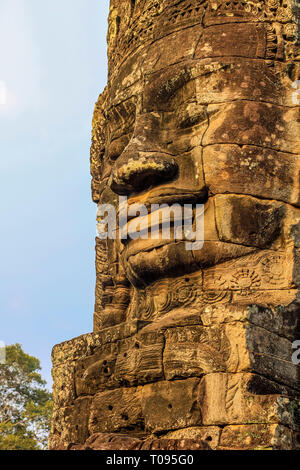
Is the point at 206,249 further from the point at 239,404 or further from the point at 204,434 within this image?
the point at 204,434

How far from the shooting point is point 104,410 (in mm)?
7203

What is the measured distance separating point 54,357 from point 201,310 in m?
2.74

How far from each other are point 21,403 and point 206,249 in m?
16.6

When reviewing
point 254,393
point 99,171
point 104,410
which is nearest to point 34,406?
point 99,171

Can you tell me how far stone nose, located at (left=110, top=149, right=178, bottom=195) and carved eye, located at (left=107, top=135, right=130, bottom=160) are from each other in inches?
39.1

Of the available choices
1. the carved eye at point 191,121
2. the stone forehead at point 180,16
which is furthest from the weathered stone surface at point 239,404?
the stone forehead at point 180,16

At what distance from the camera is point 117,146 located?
853cm

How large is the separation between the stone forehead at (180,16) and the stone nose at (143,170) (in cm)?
151

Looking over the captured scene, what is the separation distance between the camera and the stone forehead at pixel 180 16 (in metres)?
7.75

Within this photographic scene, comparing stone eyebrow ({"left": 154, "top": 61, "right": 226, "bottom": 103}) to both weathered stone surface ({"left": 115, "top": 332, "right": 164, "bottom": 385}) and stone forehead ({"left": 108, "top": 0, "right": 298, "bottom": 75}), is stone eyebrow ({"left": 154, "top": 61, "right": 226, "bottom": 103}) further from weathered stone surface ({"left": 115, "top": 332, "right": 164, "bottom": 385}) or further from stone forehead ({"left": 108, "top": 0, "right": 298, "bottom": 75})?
weathered stone surface ({"left": 115, "top": 332, "right": 164, "bottom": 385})

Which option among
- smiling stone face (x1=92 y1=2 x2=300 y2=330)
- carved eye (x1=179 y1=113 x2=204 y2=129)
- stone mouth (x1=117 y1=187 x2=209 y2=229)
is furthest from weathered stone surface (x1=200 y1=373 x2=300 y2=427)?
carved eye (x1=179 y1=113 x2=204 y2=129)

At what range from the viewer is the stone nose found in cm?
726

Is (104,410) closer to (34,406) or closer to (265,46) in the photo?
(265,46)
